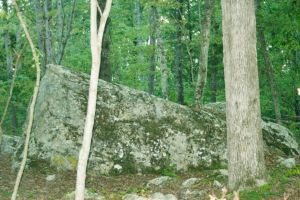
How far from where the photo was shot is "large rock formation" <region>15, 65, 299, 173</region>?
10.4 metres

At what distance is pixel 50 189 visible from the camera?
9086mm

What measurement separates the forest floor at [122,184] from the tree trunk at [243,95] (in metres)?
0.41

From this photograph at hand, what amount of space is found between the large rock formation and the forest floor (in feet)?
1.19

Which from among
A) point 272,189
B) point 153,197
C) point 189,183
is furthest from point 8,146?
point 272,189

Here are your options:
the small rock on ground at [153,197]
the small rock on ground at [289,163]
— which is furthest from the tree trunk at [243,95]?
the small rock on ground at [289,163]

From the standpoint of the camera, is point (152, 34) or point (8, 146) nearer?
point (8, 146)

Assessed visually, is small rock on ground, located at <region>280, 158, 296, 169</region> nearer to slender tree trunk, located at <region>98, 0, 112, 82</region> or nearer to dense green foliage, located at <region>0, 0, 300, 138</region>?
dense green foliage, located at <region>0, 0, 300, 138</region>

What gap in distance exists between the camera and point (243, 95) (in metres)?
7.43

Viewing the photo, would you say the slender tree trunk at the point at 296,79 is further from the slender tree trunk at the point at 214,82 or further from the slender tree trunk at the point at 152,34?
the slender tree trunk at the point at 152,34

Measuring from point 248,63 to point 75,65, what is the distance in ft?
51.7

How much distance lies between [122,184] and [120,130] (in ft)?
5.34

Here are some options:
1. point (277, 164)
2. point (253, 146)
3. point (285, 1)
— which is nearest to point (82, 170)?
point (253, 146)

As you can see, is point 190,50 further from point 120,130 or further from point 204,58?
point 120,130

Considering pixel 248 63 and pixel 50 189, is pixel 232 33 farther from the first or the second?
pixel 50 189
